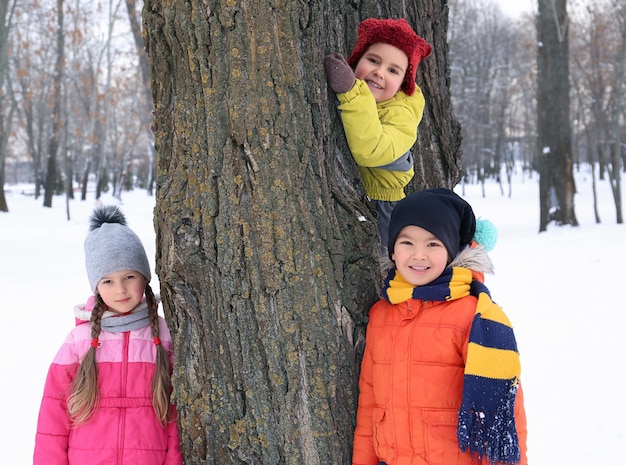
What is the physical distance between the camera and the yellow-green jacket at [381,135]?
1950 mm

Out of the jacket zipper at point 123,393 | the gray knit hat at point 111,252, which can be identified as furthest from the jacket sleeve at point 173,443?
the gray knit hat at point 111,252

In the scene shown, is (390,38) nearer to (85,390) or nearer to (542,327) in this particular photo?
(85,390)

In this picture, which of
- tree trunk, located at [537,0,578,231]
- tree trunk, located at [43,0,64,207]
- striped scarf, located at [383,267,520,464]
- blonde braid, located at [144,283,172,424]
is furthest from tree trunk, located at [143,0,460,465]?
tree trunk, located at [43,0,64,207]

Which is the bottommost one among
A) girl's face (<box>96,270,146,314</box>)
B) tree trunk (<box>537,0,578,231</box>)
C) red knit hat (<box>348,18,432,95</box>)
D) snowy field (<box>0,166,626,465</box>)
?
snowy field (<box>0,166,626,465</box>)

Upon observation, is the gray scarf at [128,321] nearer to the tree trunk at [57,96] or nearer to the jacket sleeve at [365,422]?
the jacket sleeve at [365,422]

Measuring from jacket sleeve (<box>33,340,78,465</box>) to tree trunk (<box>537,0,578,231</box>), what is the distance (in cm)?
1249

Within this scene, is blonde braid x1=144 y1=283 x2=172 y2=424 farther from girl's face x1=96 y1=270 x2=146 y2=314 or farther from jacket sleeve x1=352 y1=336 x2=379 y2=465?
jacket sleeve x1=352 y1=336 x2=379 y2=465

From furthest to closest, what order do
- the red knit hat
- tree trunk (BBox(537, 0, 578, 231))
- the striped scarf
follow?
tree trunk (BBox(537, 0, 578, 231)), the red knit hat, the striped scarf

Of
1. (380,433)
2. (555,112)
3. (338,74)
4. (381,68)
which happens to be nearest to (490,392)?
(380,433)

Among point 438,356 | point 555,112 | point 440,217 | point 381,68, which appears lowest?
point 438,356

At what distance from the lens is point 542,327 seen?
Answer: 5.86 m

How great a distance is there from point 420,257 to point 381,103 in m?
0.66

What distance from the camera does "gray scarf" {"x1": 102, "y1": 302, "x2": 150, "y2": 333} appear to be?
2201 mm

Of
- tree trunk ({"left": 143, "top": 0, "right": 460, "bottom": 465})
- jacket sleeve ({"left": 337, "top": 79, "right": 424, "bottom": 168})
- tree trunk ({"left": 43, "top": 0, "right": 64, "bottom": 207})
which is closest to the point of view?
tree trunk ({"left": 143, "top": 0, "right": 460, "bottom": 465})
